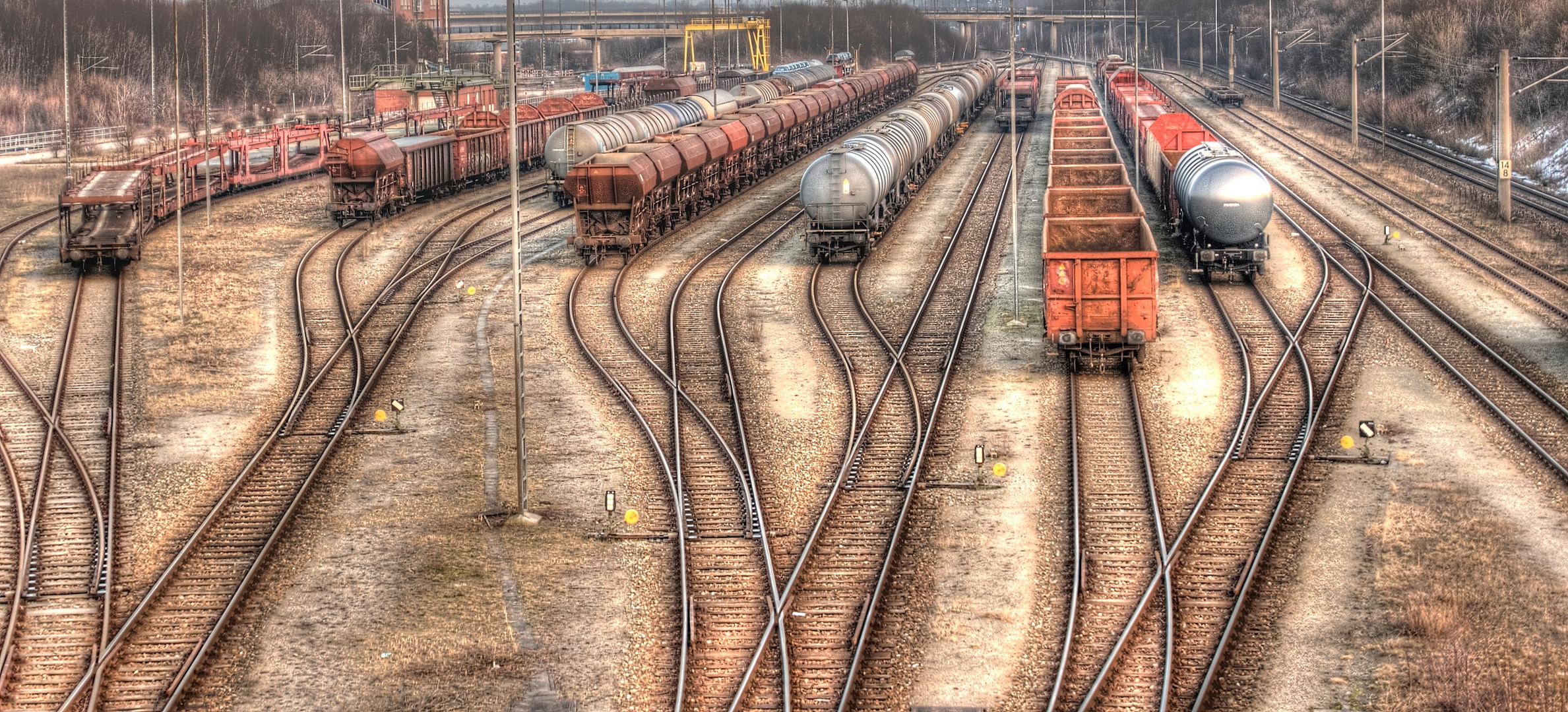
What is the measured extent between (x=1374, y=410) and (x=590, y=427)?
40.2 ft

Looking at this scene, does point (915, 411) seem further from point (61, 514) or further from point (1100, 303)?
point (61, 514)

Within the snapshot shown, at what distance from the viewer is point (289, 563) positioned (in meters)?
18.4

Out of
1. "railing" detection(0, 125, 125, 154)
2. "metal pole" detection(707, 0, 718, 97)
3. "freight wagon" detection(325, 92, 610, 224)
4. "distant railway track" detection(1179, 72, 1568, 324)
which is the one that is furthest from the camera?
"railing" detection(0, 125, 125, 154)

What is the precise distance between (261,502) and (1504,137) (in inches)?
1330

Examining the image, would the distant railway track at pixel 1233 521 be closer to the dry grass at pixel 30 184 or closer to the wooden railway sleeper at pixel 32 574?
the wooden railway sleeper at pixel 32 574

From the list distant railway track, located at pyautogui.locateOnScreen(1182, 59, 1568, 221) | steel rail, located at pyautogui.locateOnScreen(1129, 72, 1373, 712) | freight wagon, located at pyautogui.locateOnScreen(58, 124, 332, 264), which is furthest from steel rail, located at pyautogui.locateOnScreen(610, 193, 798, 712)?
distant railway track, located at pyautogui.locateOnScreen(1182, 59, 1568, 221)

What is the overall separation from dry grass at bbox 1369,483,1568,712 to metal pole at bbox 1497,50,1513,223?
23941 mm

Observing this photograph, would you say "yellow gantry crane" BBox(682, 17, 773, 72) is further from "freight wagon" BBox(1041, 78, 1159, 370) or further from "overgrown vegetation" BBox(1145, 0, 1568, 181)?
"freight wagon" BBox(1041, 78, 1159, 370)

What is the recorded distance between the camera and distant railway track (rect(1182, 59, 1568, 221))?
47.1 m

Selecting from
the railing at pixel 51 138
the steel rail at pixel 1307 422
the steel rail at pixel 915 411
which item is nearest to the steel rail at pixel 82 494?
the steel rail at pixel 915 411

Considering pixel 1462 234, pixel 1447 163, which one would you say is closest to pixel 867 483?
pixel 1462 234

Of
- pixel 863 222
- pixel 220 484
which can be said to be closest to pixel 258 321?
pixel 220 484

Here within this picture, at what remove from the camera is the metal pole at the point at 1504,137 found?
131 ft

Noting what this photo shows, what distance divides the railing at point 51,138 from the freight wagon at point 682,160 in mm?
28329
